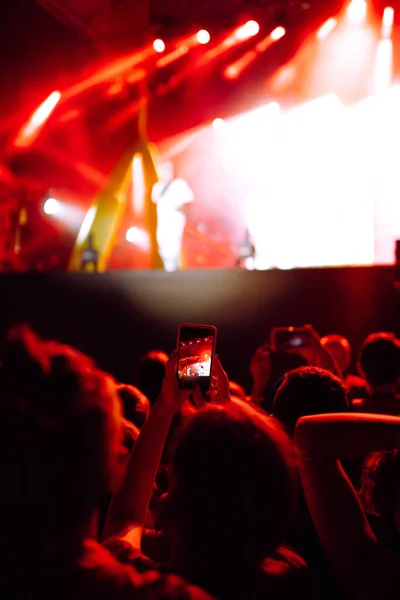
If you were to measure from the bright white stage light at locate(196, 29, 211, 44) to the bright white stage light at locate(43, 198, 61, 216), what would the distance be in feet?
10.1

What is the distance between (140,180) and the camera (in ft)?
29.2

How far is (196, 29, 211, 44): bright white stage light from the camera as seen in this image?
23.9 feet

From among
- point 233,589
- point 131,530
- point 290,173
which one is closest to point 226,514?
point 233,589

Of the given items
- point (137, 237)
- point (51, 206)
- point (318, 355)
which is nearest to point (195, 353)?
point (318, 355)

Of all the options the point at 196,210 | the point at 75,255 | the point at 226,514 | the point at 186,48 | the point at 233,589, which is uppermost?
the point at 186,48

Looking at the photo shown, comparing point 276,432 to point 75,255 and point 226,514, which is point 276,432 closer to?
point 226,514

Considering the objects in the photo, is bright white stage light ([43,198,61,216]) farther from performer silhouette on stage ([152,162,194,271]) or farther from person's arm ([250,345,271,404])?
person's arm ([250,345,271,404])

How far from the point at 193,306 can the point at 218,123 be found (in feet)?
16.8

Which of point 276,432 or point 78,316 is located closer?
point 276,432

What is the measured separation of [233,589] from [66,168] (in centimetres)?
809

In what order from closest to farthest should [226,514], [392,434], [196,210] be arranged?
[226,514] → [392,434] → [196,210]

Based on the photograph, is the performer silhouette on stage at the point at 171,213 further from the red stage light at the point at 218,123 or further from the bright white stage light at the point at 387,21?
the bright white stage light at the point at 387,21

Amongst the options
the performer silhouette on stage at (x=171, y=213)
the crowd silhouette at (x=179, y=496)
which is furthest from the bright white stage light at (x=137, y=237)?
the crowd silhouette at (x=179, y=496)

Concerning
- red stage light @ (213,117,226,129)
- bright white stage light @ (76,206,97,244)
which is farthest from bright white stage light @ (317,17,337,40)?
bright white stage light @ (76,206,97,244)
